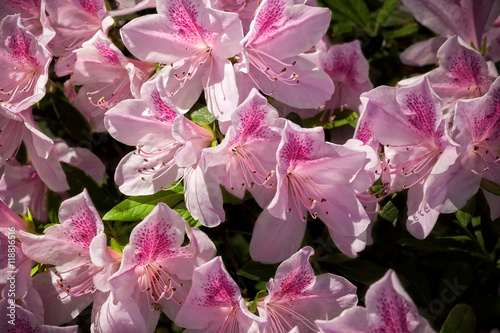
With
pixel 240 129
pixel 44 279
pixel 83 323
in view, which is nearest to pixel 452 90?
pixel 240 129

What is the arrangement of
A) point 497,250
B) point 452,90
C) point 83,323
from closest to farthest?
point 452,90, point 497,250, point 83,323

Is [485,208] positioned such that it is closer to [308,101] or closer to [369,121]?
[369,121]

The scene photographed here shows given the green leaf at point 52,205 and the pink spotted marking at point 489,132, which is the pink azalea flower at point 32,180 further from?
the pink spotted marking at point 489,132

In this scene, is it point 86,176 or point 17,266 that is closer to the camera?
point 17,266

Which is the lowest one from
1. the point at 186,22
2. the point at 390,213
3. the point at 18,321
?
the point at 18,321

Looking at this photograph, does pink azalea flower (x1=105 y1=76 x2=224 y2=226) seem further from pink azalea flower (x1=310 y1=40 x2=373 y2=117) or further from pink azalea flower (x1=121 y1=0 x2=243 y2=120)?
pink azalea flower (x1=310 y1=40 x2=373 y2=117)

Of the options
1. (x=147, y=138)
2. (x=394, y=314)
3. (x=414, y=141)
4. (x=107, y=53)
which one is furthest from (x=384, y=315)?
(x=107, y=53)

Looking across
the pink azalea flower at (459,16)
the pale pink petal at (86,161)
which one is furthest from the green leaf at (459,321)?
the pale pink petal at (86,161)

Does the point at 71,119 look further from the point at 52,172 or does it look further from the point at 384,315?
the point at 384,315
